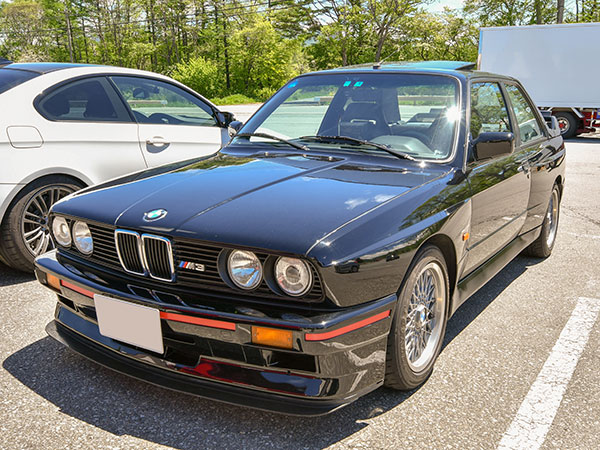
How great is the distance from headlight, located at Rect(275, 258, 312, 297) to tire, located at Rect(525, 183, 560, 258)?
3224mm

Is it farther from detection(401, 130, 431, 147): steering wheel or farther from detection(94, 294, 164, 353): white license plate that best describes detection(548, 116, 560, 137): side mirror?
detection(94, 294, 164, 353): white license plate

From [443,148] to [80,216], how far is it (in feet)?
6.30

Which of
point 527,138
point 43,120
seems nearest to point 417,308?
point 527,138

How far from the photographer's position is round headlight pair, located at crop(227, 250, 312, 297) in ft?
6.77

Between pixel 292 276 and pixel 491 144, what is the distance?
1.65m

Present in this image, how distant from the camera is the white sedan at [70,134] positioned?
397cm

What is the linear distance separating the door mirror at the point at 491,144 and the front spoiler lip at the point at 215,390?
5.07 ft

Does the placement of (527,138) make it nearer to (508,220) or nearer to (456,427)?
(508,220)

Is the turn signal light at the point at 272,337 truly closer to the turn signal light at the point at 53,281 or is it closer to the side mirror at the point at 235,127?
the turn signal light at the point at 53,281

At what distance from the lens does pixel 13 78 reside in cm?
421

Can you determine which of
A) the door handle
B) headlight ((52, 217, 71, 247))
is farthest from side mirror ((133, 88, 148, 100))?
headlight ((52, 217, 71, 247))

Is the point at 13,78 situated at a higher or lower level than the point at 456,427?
higher

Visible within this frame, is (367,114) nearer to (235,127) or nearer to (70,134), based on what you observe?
(235,127)

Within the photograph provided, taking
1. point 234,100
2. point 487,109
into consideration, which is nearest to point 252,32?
point 234,100
